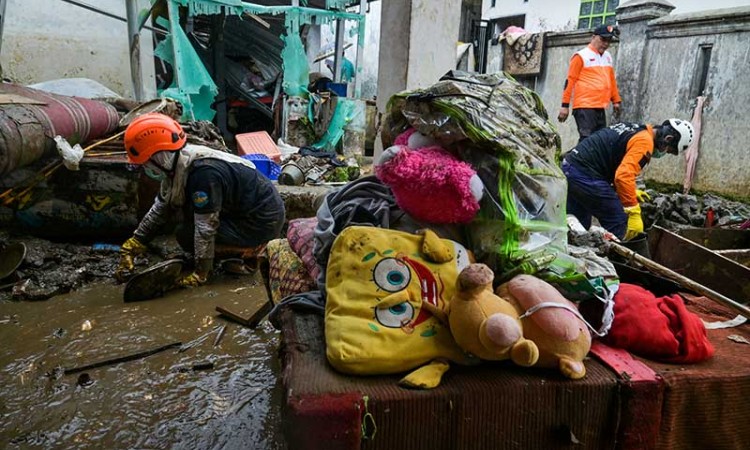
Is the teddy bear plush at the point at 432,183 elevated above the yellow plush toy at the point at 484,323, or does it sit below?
above

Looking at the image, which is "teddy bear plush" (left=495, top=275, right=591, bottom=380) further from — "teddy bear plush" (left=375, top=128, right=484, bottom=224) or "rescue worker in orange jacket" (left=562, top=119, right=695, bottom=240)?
"rescue worker in orange jacket" (left=562, top=119, right=695, bottom=240)

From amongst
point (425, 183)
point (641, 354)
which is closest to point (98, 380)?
point (425, 183)

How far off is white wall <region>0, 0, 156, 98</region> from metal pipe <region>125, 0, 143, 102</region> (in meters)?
0.60

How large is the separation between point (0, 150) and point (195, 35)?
7323 millimetres

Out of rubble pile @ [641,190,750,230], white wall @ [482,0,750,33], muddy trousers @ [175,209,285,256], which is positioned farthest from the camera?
white wall @ [482,0,750,33]

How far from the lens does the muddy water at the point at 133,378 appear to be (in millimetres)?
2141

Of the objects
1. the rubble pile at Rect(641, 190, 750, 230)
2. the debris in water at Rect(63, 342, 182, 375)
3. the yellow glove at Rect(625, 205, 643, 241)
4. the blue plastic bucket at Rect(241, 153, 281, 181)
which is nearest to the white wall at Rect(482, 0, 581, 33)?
the rubble pile at Rect(641, 190, 750, 230)

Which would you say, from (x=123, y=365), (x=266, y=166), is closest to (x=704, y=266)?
(x=123, y=365)

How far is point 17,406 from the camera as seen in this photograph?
90.1 inches

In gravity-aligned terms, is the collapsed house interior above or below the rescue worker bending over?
above

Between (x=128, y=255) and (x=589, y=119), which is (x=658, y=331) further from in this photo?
(x=589, y=119)

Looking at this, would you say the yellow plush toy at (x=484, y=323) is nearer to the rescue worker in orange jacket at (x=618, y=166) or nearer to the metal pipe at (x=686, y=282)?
the metal pipe at (x=686, y=282)

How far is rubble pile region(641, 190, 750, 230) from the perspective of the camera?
6.71 m

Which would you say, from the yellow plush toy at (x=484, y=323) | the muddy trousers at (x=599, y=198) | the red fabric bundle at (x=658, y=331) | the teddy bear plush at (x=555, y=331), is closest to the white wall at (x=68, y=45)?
the muddy trousers at (x=599, y=198)
